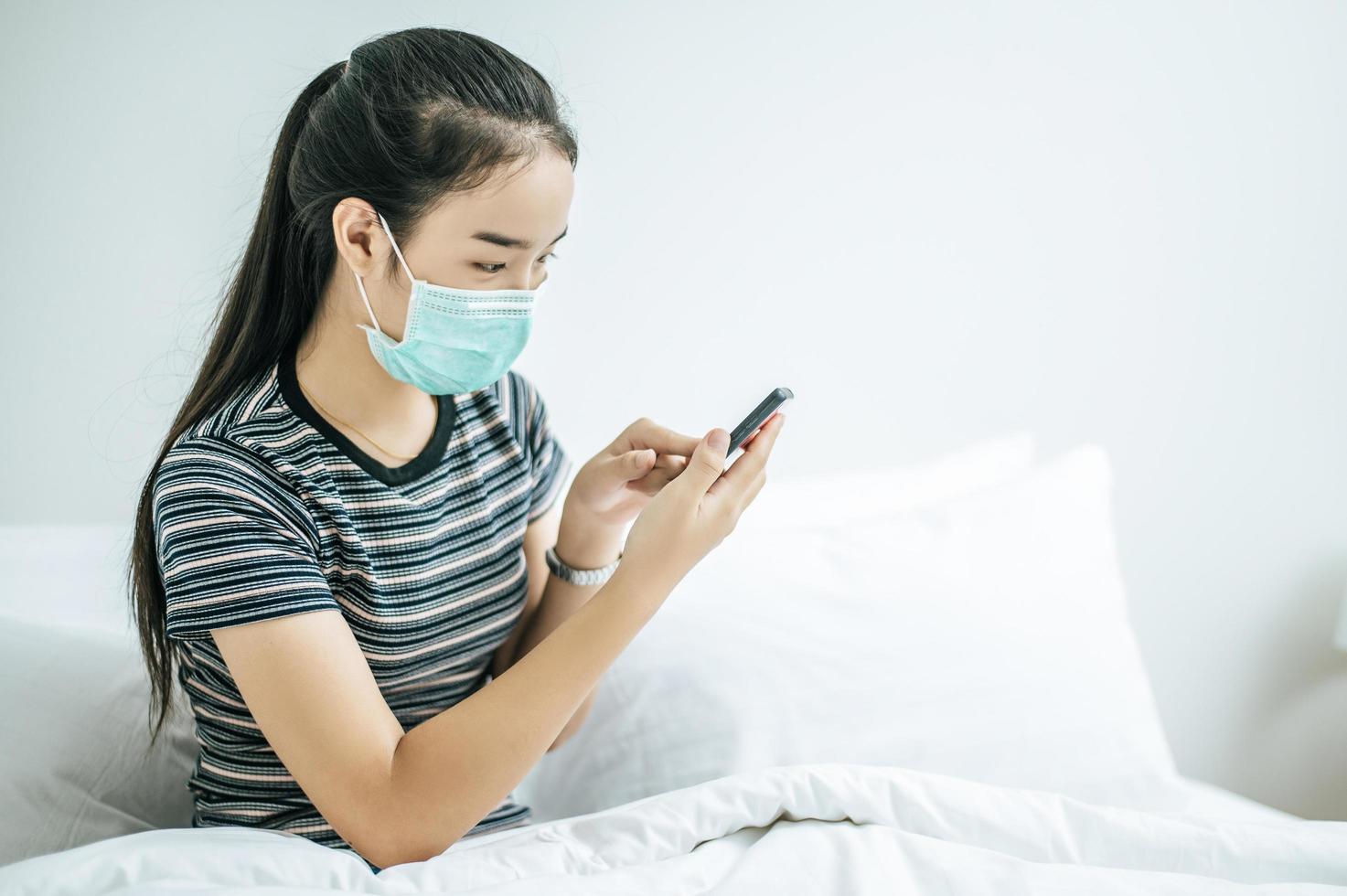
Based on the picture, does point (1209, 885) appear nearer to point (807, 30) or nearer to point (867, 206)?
point (867, 206)

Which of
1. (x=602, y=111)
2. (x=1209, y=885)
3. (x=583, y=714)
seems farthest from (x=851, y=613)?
(x=602, y=111)

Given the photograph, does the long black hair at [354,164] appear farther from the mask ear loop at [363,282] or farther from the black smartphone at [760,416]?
the black smartphone at [760,416]

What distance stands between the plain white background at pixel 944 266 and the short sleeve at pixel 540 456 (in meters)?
0.24

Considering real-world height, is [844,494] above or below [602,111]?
below

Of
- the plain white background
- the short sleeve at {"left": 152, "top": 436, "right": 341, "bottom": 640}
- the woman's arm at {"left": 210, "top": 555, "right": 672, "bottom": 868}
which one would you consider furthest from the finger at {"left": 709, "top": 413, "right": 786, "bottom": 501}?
the plain white background

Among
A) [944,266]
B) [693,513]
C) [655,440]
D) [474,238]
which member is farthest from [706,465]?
[944,266]

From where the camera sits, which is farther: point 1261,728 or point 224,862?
point 1261,728

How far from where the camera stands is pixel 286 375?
2.82ft

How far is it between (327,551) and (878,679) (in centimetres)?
56

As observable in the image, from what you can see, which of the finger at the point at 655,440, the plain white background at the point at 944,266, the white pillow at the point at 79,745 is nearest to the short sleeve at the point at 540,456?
the finger at the point at 655,440

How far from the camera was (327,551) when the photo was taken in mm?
829

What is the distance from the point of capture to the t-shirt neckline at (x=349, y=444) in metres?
0.84

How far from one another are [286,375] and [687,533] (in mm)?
371

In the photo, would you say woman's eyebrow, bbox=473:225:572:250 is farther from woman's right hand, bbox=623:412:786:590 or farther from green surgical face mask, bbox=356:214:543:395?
woman's right hand, bbox=623:412:786:590
